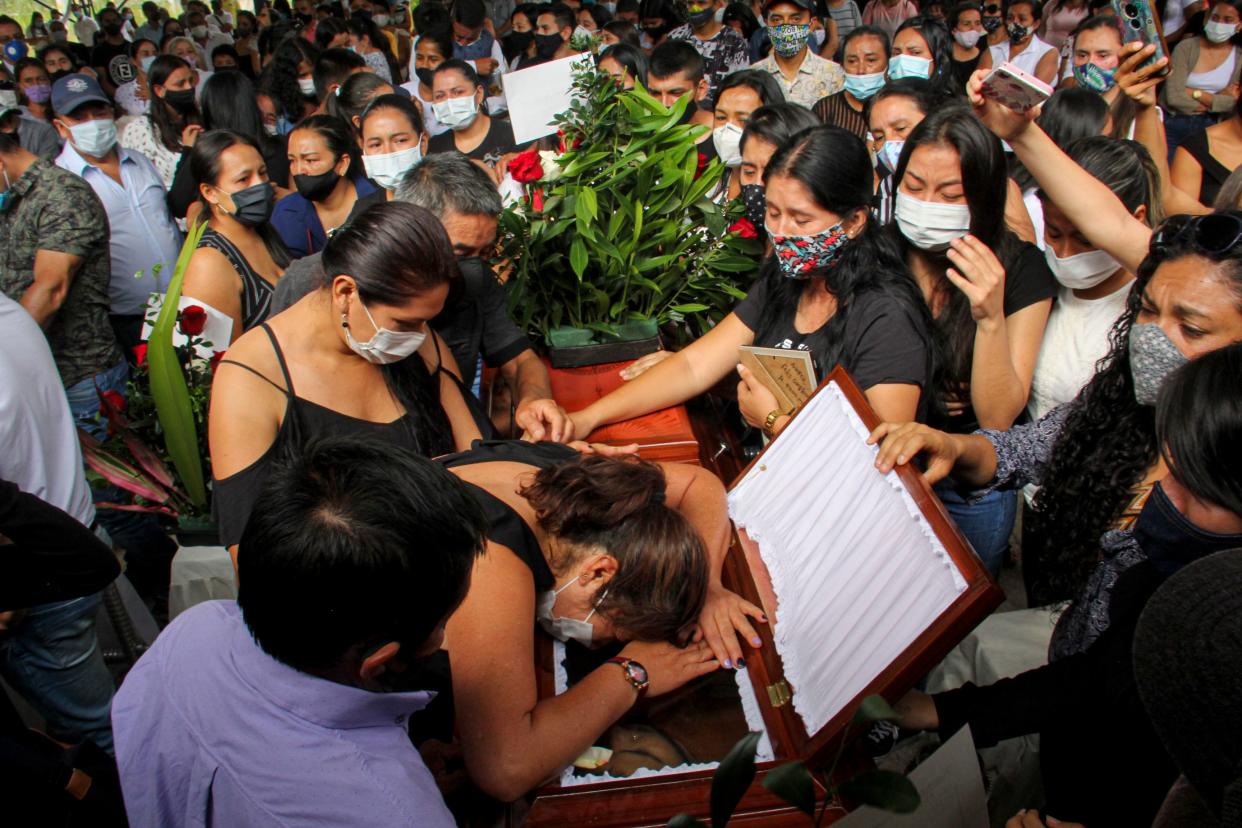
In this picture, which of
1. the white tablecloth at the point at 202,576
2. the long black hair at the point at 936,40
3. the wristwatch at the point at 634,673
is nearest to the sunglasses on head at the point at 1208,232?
the wristwatch at the point at 634,673

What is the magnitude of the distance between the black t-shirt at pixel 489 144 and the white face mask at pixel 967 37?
3659mm

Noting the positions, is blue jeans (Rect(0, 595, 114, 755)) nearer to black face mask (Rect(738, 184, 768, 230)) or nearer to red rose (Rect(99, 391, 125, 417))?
red rose (Rect(99, 391, 125, 417))

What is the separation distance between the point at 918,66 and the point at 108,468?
4.26 m

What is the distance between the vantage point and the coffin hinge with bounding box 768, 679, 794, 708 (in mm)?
1417

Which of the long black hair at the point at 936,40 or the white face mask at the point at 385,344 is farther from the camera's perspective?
the long black hair at the point at 936,40

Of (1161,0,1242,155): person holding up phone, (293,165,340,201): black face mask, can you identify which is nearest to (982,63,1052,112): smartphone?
(293,165,340,201): black face mask

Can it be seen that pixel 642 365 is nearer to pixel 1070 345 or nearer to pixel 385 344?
pixel 385 344

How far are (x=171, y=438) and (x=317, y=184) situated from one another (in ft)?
5.30

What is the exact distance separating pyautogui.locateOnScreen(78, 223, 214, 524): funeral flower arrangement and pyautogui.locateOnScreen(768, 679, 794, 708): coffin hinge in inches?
67.0

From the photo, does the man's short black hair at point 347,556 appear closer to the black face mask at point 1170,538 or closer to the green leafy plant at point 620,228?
the black face mask at point 1170,538

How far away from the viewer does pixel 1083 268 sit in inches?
86.7

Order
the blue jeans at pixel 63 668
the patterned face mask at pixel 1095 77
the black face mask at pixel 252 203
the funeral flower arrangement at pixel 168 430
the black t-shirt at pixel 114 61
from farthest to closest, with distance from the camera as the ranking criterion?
1. the black t-shirt at pixel 114 61
2. the patterned face mask at pixel 1095 77
3. the black face mask at pixel 252 203
4. the funeral flower arrangement at pixel 168 430
5. the blue jeans at pixel 63 668

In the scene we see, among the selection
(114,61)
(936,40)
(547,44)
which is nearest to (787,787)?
(936,40)

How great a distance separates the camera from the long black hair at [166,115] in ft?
16.3
